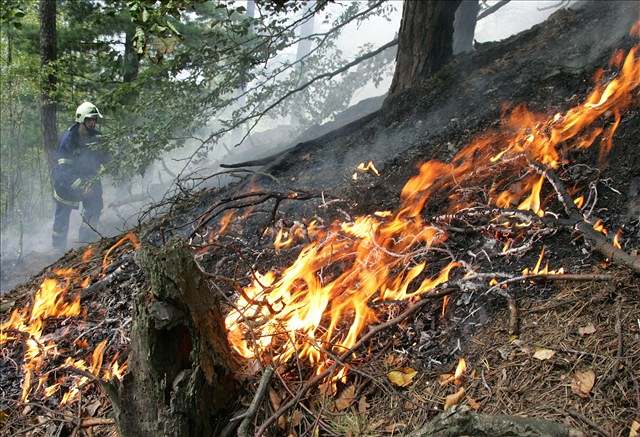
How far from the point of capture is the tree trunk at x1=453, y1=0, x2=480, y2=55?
957 centimetres

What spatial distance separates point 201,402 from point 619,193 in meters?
2.90

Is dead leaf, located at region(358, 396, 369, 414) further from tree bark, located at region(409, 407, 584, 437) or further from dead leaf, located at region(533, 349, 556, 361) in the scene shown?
dead leaf, located at region(533, 349, 556, 361)

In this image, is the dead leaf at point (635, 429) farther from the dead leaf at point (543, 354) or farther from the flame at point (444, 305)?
the flame at point (444, 305)

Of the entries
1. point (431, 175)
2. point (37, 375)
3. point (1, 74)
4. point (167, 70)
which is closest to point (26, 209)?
point (1, 74)

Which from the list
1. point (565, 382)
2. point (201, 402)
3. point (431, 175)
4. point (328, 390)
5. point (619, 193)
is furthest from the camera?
point (431, 175)

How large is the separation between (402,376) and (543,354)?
0.71 m

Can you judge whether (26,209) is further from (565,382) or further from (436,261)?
(565,382)

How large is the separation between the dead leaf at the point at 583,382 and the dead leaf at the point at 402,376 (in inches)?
29.9

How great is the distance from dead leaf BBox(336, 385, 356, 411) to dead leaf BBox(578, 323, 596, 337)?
46.9 inches

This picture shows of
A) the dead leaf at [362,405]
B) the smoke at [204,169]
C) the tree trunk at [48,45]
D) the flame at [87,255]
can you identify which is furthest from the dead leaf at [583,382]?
the tree trunk at [48,45]

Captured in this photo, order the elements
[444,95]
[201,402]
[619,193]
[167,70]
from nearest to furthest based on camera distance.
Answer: [201,402]
[619,193]
[444,95]
[167,70]

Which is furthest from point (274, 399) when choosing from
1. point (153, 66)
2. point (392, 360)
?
point (153, 66)

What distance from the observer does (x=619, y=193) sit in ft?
10.6

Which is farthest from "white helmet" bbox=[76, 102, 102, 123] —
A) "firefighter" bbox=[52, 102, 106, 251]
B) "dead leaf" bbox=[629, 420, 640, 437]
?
"dead leaf" bbox=[629, 420, 640, 437]
